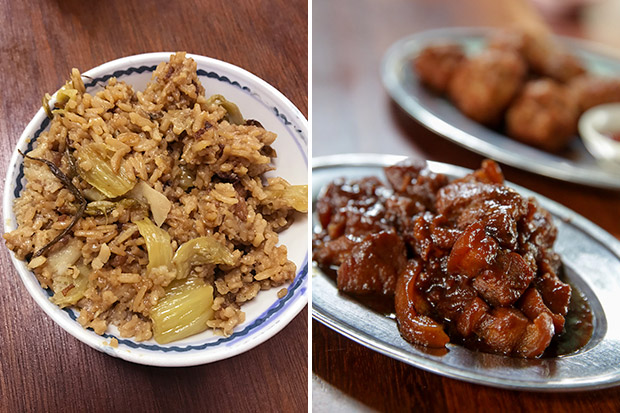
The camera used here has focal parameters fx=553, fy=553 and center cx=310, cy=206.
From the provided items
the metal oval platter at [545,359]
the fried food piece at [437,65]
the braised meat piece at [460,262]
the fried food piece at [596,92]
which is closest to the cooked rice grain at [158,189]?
the metal oval platter at [545,359]

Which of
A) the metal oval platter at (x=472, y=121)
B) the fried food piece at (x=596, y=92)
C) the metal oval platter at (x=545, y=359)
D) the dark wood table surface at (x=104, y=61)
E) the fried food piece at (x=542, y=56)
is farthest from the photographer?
the fried food piece at (x=542, y=56)

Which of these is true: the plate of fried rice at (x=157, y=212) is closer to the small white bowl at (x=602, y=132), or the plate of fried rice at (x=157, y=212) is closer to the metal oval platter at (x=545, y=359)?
the metal oval platter at (x=545, y=359)

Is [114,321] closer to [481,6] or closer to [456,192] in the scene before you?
[456,192]

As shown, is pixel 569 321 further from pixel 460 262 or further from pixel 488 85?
pixel 488 85

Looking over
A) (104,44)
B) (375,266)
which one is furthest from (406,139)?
(104,44)

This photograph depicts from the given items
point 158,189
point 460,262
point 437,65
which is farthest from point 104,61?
point 437,65

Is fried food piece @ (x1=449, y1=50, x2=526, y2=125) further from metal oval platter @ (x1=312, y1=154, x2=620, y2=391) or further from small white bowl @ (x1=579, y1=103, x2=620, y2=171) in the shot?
metal oval platter @ (x1=312, y1=154, x2=620, y2=391)
